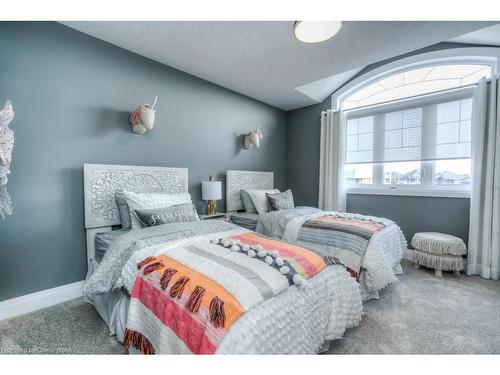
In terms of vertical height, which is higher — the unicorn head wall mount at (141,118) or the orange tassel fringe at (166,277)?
the unicorn head wall mount at (141,118)

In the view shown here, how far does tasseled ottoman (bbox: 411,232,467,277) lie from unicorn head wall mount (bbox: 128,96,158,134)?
339 cm

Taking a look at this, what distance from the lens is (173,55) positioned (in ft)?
8.07

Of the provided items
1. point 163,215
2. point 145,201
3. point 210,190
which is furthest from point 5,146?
point 210,190

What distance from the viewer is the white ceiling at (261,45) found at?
198cm

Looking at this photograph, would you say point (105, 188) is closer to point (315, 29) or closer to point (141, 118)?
point (141, 118)

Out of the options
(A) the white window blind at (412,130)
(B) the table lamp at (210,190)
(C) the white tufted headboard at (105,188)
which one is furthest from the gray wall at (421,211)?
(C) the white tufted headboard at (105,188)

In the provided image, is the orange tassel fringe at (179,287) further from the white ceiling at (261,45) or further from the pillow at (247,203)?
the pillow at (247,203)

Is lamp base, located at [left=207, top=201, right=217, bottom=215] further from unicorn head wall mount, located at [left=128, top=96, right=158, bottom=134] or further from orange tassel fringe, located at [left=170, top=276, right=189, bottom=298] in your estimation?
orange tassel fringe, located at [left=170, top=276, right=189, bottom=298]

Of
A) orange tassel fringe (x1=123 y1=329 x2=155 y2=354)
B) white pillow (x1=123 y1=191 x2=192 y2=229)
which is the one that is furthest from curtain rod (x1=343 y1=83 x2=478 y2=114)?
orange tassel fringe (x1=123 y1=329 x2=155 y2=354)

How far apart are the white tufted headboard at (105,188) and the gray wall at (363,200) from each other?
2813 mm

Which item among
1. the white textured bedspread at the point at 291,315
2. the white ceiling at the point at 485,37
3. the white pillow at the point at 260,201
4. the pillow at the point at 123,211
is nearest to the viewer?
the white textured bedspread at the point at 291,315

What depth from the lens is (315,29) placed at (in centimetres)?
186
